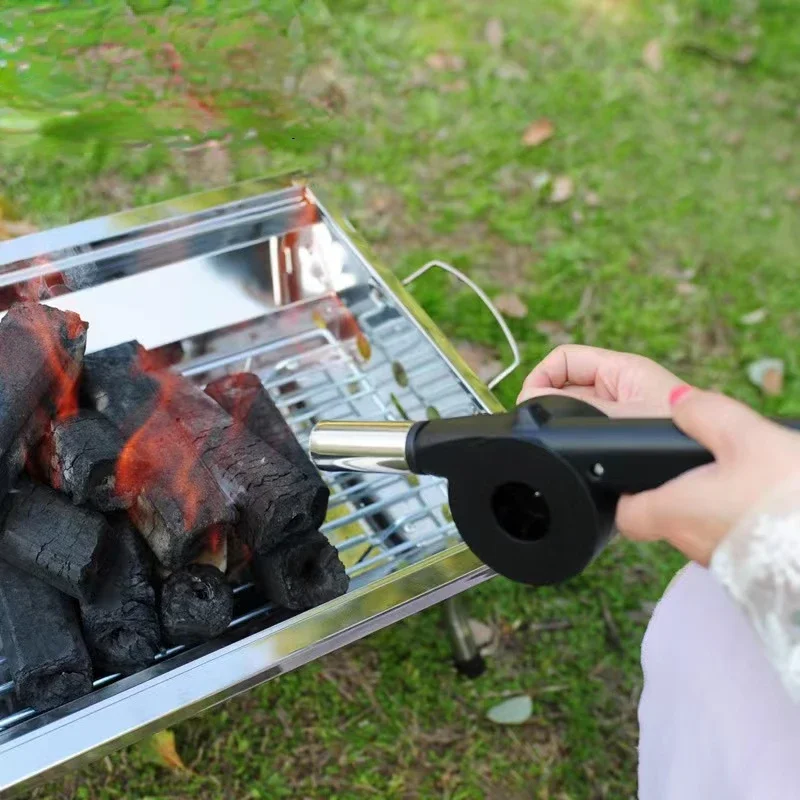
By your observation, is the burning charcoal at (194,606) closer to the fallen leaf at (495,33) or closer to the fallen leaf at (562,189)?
the fallen leaf at (562,189)

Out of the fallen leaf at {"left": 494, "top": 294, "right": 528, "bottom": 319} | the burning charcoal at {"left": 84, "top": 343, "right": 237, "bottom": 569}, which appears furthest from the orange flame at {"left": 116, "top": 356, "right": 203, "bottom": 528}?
the fallen leaf at {"left": 494, "top": 294, "right": 528, "bottom": 319}

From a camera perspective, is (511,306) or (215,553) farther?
(511,306)

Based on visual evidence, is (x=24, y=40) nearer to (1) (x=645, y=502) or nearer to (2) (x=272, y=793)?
(2) (x=272, y=793)

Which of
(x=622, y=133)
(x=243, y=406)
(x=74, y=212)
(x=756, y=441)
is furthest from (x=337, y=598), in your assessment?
(x=622, y=133)

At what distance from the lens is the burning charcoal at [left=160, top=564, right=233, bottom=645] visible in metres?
1.34

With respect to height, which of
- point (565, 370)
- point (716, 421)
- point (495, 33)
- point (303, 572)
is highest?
point (716, 421)

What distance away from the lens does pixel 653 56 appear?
3.66 meters

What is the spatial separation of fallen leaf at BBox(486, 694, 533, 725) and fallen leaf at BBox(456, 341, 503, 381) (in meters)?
0.92

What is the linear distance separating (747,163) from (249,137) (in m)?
1.80

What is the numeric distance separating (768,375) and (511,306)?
0.78 m

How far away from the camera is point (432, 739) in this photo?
1.89m

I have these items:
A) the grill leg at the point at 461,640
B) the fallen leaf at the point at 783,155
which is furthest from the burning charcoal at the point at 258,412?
the fallen leaf at the point at 783,155

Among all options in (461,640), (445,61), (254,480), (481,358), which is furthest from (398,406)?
(445,61)

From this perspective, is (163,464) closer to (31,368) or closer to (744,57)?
(31,368)
